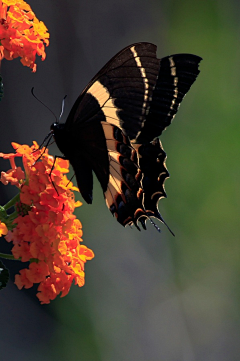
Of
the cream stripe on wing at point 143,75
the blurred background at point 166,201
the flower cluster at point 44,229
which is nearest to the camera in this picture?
the flower cluster at point 44,229

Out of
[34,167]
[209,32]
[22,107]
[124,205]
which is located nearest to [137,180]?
[124,205]

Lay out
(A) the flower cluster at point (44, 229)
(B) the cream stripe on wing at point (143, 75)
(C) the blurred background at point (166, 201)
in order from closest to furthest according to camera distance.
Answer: (A) the flower cluster at point (44, 229), (B) the cream stripe on wing at point (143, 75), (C) the blurred background at point (166, 201)

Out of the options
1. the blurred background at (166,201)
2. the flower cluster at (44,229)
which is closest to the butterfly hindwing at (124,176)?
the flower cluster at (44,229)

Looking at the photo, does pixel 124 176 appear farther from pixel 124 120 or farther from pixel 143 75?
pixel 143 75

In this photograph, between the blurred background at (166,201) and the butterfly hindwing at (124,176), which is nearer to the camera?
the butterfly hindwing at (124,176)

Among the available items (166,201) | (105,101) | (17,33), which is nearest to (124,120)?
(105,101)

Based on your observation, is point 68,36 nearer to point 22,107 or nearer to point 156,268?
point 22,107

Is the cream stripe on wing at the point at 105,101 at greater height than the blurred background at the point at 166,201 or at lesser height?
greater

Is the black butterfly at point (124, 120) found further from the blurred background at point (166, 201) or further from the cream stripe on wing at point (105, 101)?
the blurred background at point (166, 201)

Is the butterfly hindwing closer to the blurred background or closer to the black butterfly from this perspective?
the black butterfly
